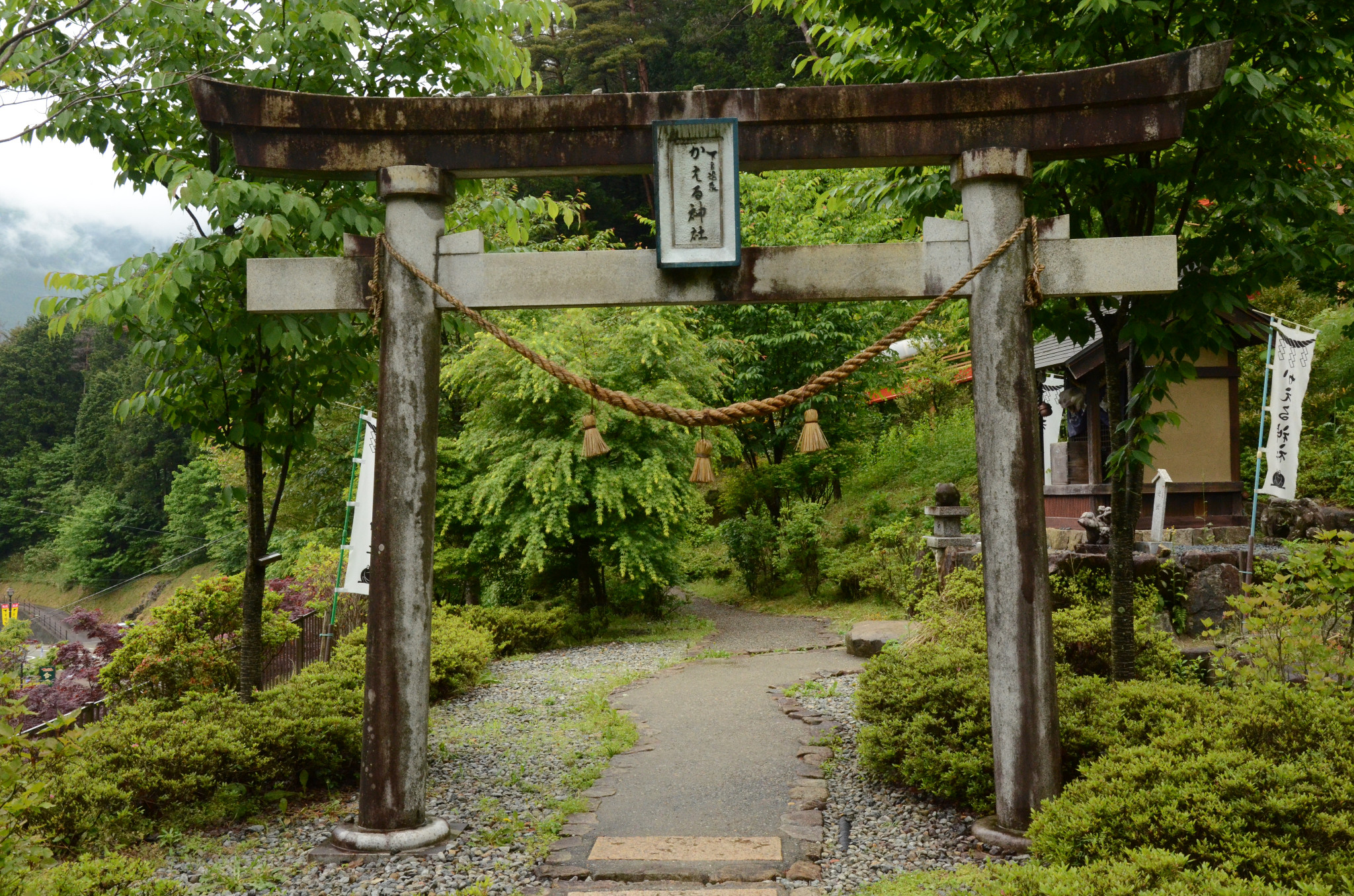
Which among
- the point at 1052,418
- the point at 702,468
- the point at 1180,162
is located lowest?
the point at 702,468

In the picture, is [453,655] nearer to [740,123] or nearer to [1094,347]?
[740,123]

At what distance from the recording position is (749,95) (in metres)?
4.65

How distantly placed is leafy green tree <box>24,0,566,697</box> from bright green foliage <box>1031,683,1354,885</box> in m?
4.55

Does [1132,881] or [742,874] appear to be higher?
[1132,881]

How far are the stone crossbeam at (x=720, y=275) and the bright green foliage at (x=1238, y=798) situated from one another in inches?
82.9

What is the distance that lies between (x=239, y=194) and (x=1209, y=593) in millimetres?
7617

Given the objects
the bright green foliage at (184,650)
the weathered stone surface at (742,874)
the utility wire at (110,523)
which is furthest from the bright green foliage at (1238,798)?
the utility wire at (110,523)

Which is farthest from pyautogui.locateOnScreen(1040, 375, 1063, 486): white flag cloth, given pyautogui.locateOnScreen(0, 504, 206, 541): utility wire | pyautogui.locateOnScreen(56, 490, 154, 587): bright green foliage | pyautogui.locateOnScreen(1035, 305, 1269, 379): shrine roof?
pyautogui.locateOnScreen(56, 490, 154, 587): bright green foliage

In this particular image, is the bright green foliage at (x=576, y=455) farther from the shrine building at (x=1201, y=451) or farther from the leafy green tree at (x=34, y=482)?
the leafy green tree at (x=34, y=482)

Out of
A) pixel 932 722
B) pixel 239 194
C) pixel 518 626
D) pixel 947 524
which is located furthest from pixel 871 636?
pixel 239 194

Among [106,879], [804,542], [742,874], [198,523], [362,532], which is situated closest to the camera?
[106,879]

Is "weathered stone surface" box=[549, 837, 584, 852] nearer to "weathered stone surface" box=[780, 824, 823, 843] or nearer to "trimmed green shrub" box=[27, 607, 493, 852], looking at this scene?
"weathered stone surface" box=[780, 824, 823, 843]

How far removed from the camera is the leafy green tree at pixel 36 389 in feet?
147

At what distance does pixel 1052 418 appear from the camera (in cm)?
1444
